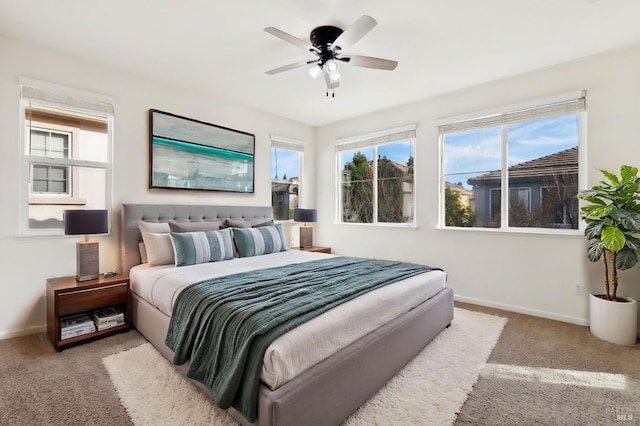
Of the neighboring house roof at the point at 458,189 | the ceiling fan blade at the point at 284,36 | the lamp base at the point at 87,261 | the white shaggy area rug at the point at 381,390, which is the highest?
the ceiling fan blade at the point at 284,36

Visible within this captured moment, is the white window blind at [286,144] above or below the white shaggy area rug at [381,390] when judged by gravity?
above

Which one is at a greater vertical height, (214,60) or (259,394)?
(214,60)

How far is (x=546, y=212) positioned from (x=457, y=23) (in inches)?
91.4

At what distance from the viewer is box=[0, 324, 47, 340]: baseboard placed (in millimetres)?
2725

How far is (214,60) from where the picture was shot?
10.2ft

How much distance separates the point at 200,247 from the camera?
10.3 feet

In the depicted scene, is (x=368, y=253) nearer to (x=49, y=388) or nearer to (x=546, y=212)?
(x=546, y=212)

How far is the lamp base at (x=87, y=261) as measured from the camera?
2.78m

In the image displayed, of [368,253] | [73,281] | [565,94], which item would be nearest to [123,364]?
[73,281]

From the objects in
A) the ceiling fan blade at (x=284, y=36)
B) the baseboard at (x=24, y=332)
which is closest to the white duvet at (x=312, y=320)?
the baseboard at (x=24, y=332)

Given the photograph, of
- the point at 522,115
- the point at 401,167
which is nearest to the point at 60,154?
the point at 401,167

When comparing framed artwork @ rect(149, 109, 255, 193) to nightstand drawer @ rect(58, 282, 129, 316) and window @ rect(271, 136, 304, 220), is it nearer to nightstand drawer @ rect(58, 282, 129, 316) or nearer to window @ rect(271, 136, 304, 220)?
window @ rect(271, 136, 304, 220)

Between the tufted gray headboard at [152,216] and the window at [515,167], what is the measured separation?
2.76 m

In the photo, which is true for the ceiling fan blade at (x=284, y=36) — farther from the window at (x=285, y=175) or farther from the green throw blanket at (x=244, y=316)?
the window at (x=285, y=175)
